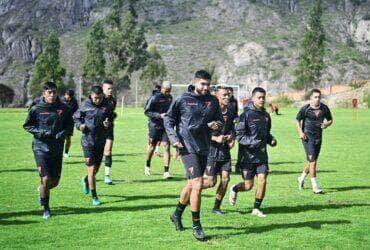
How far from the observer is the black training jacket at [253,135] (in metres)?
10.6

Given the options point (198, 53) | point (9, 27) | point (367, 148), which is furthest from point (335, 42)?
point (367, 148)

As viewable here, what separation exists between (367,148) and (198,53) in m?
140

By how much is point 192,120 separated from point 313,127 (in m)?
5.44

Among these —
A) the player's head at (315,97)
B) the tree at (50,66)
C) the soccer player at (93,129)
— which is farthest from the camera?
the tree at (50,66)

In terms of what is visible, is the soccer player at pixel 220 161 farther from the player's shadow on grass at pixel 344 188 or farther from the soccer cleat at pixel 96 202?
the player's shadow on grass at pixel 344 188

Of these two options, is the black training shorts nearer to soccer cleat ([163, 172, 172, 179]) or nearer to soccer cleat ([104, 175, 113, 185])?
soccer cleat ([104, 175, 113, 185])

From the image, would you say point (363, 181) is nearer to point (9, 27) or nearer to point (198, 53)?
point (198, 53)

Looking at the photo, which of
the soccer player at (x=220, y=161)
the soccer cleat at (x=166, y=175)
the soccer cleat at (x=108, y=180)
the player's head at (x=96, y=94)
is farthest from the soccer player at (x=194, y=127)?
the soccer cleat at (x=166, y=175)

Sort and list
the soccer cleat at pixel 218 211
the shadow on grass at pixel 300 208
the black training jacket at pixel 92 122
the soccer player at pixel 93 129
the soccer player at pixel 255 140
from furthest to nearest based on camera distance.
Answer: the black training jacket at pixel 92 122 → the soccer player at pixel 93 129 → the shadow on grass at pixel 300 208 → the soccer cleat at pixel 218 211 → the soccer player at pixel 255 140

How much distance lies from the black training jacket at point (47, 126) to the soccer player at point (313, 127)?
5.79 metres

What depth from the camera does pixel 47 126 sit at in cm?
1045

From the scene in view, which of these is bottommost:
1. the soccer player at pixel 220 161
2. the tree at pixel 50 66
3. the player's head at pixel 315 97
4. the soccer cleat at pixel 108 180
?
the soccer cleat at pixel 108 180

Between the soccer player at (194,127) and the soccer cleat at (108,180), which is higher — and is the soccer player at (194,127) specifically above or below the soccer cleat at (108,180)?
above

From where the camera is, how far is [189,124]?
9.10 meters
